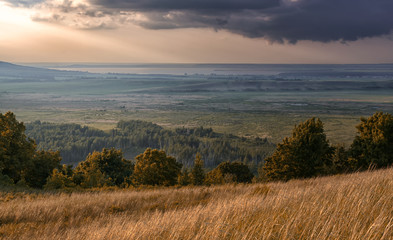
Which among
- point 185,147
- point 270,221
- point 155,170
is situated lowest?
point 185,147

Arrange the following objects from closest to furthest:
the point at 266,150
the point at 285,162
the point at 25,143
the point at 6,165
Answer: the point at 6,165 < the point at 25,143 < the point at 285,162 < the point at 266,150

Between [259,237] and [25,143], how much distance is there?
134 ft

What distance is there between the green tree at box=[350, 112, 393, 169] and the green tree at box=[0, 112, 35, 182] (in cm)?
4059

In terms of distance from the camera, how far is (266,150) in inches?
6201

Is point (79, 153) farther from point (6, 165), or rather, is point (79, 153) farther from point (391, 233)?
point (391, 233)

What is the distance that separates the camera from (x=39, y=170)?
138 ft

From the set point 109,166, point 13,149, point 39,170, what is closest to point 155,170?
point 109,166

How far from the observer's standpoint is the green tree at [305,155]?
137ft

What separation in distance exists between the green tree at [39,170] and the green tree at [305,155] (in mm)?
30164

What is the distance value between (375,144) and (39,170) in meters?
43.3

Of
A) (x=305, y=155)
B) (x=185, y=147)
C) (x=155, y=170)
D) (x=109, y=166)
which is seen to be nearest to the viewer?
(x=305, y=155)

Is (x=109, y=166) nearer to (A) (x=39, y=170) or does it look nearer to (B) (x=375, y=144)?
(A) (x=39, y=170)

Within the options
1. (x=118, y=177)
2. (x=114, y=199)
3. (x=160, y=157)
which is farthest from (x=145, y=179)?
(x=114, y=199)

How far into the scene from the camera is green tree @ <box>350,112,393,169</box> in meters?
39.0
